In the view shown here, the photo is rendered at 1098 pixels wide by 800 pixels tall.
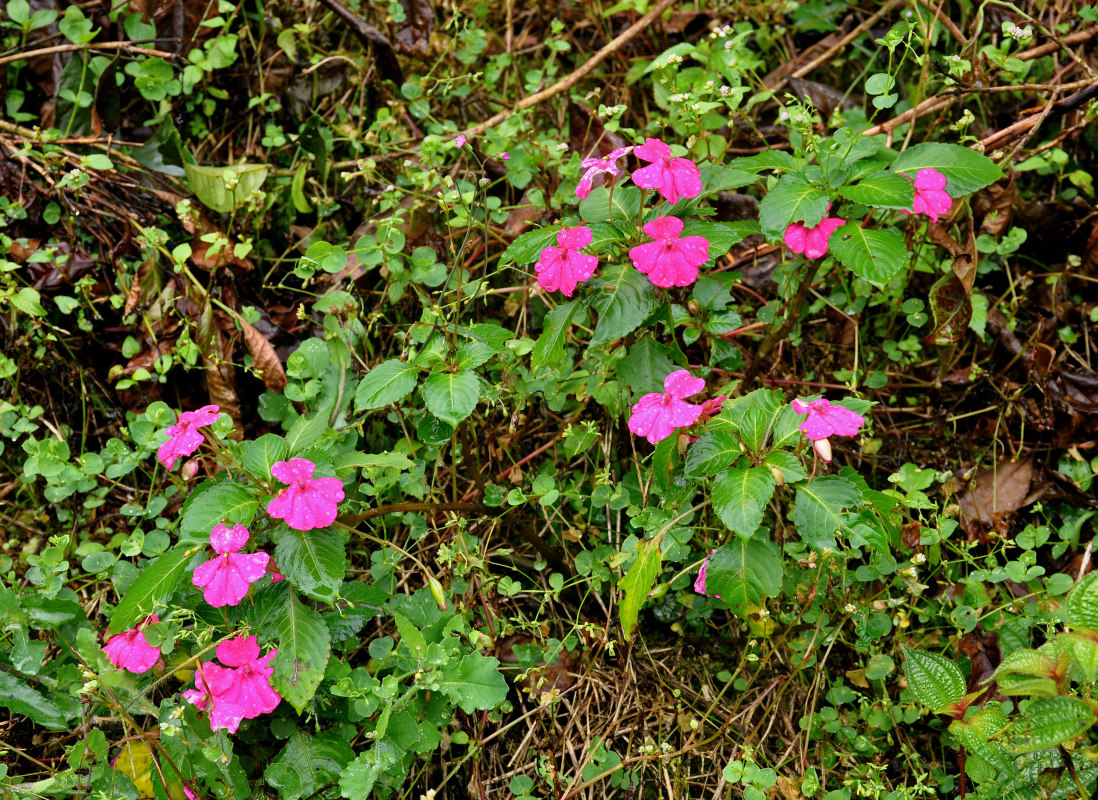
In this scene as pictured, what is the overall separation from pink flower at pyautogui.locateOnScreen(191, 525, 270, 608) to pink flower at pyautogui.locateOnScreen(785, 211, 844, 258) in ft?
4.69

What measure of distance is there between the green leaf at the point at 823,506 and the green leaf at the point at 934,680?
0.40 m

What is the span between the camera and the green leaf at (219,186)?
9.03 feet

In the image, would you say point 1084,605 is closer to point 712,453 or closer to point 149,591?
point 712,453

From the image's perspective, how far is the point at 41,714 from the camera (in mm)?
2098

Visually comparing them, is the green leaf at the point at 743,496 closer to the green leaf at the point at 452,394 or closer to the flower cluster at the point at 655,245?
the flower cluster at the point at 655,245

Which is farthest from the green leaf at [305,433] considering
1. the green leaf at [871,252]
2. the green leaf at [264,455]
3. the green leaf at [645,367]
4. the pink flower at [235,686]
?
the green leaf at [871,252]

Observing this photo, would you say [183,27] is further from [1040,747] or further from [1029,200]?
[1040,747]

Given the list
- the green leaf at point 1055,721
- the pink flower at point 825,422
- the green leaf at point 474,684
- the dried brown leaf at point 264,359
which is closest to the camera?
the green leaf at point 1055,721

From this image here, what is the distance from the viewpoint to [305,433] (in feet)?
6.89

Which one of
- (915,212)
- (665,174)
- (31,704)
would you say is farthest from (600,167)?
(31,704)

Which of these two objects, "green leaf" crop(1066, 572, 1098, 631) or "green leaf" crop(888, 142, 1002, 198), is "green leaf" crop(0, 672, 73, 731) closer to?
"green leaf" crop(1066, 572, 1098, 631)

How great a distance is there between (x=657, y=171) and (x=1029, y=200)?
1524 mm

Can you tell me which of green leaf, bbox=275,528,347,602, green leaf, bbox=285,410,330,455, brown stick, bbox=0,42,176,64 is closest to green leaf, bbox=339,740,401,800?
green leaf, bbox=275,528,347,602

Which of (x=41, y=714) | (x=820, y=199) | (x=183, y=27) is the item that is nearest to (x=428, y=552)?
(x=41, y=714)
